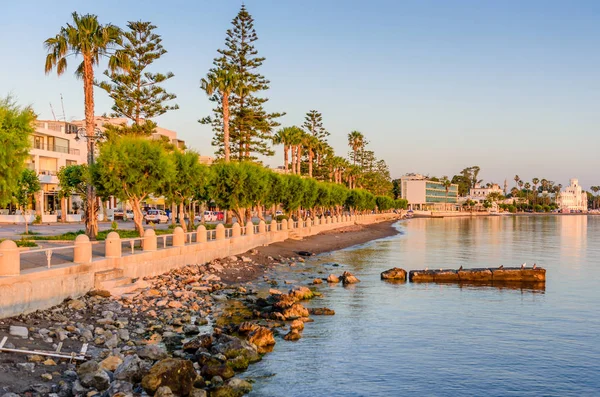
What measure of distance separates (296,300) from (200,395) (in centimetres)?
1142

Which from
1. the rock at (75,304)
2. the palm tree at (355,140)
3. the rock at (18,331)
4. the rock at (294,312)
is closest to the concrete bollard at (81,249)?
the rock at (75,304)

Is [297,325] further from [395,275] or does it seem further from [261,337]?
[395,275]

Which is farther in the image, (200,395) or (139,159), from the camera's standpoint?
(139,159)

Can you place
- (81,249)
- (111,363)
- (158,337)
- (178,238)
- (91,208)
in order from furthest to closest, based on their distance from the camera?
(91,208) < (178,238) < (81,249) < (158,337) < (111,363)

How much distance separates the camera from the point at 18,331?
12648 mm

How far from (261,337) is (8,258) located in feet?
20.9

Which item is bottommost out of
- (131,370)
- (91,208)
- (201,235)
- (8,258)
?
(131,370)

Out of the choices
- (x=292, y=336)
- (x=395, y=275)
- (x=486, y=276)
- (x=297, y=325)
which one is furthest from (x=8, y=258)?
(x=486, y=276)

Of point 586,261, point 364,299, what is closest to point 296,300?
point 364,299

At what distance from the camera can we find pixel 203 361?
13266 millimetres

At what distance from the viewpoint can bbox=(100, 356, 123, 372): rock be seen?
11880mm

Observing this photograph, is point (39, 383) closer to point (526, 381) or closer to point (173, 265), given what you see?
point (526, 381)

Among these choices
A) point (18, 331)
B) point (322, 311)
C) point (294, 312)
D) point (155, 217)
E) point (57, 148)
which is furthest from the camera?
point (57, 148)

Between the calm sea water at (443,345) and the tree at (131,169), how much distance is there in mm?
8820
